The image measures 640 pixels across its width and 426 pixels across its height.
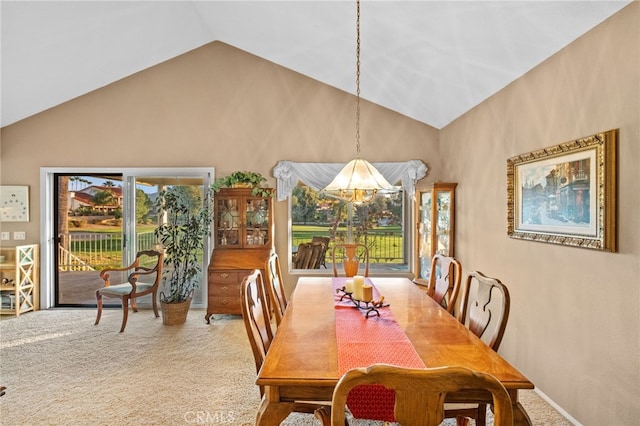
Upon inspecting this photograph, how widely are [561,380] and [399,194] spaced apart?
293 centimetres

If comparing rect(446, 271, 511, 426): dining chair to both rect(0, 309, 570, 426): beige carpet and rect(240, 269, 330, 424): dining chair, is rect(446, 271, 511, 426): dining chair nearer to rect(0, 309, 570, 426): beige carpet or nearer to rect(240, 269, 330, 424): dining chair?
rect(240, 269, 330, 424): dining chair

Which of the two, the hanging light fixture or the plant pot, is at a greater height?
the hanging light fixture

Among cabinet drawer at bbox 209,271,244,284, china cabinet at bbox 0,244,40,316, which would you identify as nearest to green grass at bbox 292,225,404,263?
cabinet drawer at bbox 209,271,244,284

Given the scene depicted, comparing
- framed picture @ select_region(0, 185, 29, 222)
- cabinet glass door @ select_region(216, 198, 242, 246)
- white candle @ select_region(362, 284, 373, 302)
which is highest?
framed picture @ select_region(0, 185, 29, 222)

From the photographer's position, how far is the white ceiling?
2.42 metres

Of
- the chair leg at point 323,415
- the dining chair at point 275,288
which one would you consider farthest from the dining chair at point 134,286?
the chair leg at point 323,415

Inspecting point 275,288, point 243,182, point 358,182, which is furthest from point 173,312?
point 358,182

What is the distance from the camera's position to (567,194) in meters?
2.34

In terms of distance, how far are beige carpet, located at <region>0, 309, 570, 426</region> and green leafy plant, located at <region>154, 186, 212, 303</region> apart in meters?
0.48

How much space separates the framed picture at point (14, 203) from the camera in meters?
4.72

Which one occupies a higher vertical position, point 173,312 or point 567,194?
point 567,194

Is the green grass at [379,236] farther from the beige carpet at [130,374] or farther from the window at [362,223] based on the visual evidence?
the beige carpet at [130,374]

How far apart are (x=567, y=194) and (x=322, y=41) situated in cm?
263

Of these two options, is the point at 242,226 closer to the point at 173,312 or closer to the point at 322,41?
the point at 173,312
